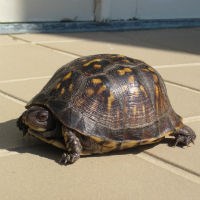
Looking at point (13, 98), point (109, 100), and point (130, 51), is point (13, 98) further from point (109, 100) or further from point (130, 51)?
point (130, 51)

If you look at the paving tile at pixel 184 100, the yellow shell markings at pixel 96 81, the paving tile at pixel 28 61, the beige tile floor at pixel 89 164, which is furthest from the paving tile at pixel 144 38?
the yellow shell markings at pixel 96 81

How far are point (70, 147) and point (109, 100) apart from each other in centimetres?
32

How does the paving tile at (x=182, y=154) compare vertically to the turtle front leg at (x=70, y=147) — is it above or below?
below

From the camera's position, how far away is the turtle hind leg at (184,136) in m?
2.94

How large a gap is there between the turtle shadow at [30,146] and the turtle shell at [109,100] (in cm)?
13

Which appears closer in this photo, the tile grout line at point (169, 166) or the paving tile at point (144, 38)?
the tile grout line at point (169, 166)

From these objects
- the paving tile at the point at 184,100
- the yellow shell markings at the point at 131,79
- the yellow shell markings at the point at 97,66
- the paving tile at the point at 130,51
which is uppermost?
the yellow shell markings at the point at 97,66

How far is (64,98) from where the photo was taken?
8.73ft

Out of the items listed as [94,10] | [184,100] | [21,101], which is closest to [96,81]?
[21,101]

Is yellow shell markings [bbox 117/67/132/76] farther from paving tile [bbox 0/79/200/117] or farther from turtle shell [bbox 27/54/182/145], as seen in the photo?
paving tile [bbox 0/79/200/117]

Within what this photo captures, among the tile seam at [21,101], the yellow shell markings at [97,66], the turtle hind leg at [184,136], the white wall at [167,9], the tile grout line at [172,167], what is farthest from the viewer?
the white wall at [167,9]

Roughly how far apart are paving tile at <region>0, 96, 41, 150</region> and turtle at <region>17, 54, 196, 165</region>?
2.9 inches

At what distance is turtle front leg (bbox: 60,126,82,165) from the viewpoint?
257cm

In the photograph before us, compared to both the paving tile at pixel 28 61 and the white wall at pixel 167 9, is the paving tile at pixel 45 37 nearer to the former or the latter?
the paving tile at pixel 28 61
